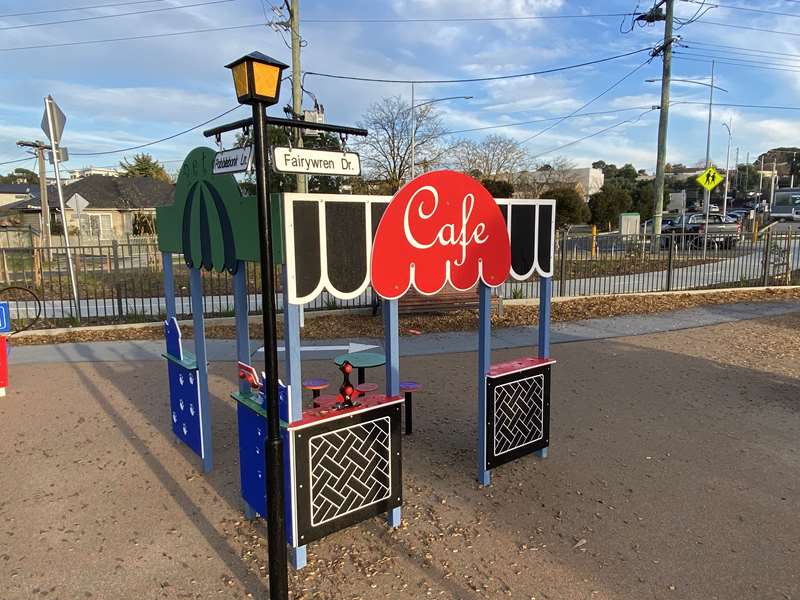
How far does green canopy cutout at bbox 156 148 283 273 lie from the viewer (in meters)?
3.20

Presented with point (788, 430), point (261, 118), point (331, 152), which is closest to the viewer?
point (261, 118)

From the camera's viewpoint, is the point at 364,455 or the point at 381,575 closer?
the point at 381,575

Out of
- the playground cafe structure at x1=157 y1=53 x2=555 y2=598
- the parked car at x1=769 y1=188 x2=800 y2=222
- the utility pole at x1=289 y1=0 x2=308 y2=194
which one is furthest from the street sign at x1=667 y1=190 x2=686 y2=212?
the playground cafe structure at x1=157 y1=53 x2=555 y2=598

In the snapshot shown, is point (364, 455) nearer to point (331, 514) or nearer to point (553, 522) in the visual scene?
point (331, 514)

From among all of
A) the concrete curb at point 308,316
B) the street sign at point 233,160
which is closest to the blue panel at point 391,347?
the street sign at point 233,160

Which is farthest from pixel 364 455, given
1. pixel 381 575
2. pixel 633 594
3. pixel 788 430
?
pixel 788 430

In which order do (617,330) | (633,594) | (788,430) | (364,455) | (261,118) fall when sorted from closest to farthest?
(261,118) < (633,594) < (364,455) < (788,430) < (617,330)

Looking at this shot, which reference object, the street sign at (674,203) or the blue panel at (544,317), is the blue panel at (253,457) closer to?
the blue panel at (544,317)

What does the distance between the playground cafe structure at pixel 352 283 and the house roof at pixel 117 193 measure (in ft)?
137

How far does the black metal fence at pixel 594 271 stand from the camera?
40.0 feet

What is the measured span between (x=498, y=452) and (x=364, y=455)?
128 centimetres

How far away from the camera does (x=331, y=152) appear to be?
313 centimetres

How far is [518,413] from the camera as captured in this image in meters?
4.33

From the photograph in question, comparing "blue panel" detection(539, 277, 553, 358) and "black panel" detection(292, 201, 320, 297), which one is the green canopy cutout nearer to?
"black panel" detection(292, 201, 320, 297)
